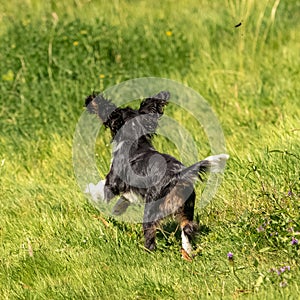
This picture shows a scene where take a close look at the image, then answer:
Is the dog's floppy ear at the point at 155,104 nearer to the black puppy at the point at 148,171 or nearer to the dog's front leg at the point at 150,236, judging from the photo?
the black puppy at the point at 148,171

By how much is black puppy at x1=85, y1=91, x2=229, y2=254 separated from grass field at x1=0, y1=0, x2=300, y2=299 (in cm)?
19

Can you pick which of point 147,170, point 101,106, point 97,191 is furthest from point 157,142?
point 147,170

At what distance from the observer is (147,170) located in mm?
4934

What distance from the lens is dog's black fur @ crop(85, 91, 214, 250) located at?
4.67m

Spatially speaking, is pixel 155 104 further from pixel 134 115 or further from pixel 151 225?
pixel 151 225

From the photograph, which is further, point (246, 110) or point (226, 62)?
point (226, 62)

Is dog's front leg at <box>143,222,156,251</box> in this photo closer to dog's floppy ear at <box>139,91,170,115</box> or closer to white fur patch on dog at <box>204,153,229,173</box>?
white fur patch on dog at <box>204,153,229,173</box>

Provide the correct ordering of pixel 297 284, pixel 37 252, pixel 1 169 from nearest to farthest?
pixel 297 284 < pixel 37 252 < pixel 1 169

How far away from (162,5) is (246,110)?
4.14 meters

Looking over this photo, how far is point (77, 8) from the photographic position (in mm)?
10508

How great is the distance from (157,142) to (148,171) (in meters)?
2.28

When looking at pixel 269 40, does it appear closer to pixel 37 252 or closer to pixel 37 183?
pixel 37 183

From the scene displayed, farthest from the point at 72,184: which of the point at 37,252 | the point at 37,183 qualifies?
the point at 37,252

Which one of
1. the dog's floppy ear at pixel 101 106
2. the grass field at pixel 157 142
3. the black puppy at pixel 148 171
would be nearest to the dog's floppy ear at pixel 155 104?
the black puppy at pixel 148 171
